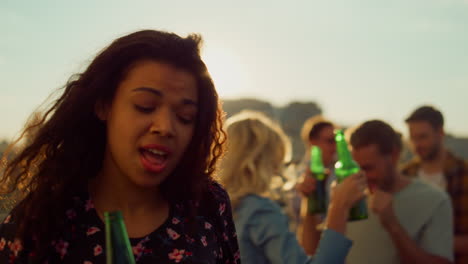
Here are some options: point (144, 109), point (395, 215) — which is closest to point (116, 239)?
point (144, 109)

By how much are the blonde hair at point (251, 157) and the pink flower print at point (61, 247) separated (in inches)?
59.6

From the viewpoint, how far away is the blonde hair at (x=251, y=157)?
9.73ft

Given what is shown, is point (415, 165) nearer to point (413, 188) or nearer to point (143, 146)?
point (413, 188)

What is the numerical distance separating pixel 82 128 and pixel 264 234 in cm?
136

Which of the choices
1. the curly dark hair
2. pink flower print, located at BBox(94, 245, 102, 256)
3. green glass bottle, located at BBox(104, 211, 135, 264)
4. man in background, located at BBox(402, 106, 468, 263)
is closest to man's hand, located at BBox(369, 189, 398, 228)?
the curly dark hair

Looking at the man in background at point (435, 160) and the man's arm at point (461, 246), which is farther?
the man in background at point (435, 160)

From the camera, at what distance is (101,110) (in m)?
1.76

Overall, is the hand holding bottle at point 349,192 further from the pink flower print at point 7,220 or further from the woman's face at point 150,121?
the pink flower print at point 7,220

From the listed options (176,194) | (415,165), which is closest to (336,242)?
(176,194)

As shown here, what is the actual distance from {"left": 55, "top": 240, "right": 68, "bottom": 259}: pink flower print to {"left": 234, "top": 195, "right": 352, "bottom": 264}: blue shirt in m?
1.38

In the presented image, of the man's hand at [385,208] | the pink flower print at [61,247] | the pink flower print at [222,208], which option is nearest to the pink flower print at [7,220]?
the pink flower print at [61,247]

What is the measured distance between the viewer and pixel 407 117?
5621 mm

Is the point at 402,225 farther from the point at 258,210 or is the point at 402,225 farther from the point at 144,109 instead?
the point at 144,109

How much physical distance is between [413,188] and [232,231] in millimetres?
1716
